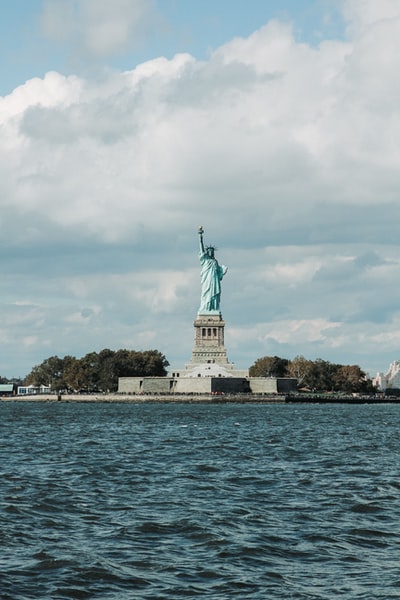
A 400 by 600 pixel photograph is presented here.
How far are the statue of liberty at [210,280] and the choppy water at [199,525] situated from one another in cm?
11407

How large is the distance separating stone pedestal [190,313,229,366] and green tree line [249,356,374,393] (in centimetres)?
3458

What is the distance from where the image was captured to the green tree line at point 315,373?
19012 cm

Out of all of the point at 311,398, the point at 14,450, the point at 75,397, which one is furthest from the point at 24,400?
the point at 14,450

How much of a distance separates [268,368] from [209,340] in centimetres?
3605

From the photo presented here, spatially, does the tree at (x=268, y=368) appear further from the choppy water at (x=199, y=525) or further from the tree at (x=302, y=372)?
the choppy water at (x=199, y=525)

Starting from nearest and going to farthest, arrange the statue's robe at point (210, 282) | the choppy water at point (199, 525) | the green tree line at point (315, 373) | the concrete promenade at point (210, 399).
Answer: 1. the choppy water at point (199, 525)
2. the concrete promenade at point (210, 399)
3. the statue's robe at point (210, 282)
4. the green tree line at point (315, 373)

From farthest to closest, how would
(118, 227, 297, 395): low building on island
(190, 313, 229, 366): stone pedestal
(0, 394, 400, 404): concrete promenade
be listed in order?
(190, 313, 229, 366): stone pedestal
(118, 227, 297, 395): low building on island
(0, 394, 400, 404): concrete promenade

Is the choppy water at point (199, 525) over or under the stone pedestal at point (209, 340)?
under

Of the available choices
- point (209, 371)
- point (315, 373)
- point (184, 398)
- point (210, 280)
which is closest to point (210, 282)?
point (210, 280)

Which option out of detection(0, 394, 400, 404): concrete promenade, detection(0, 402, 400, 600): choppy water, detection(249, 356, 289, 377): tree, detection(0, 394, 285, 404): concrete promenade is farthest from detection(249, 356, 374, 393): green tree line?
detection(0, 402, 400, 600): choppy water

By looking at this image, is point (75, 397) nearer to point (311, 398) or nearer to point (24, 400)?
point (24, 400)

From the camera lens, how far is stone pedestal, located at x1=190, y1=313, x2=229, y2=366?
153 meters

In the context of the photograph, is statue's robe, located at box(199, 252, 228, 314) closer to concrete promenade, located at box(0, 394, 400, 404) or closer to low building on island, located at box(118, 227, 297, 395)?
low building on island, located at box(118, 227, 297, 395)

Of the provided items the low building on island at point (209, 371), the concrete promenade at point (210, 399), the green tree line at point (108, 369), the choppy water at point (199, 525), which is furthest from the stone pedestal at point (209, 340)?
the choppy water at point (199, 525)
